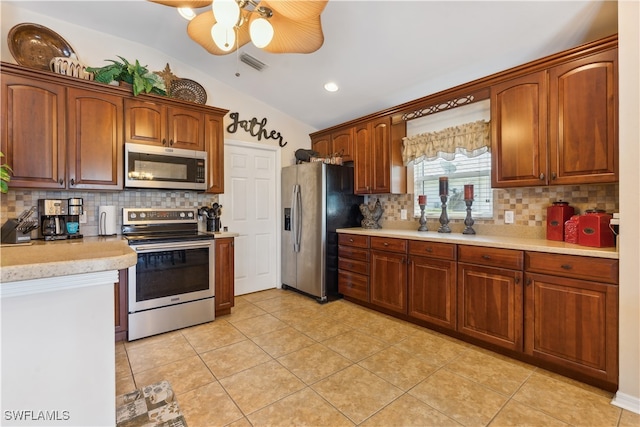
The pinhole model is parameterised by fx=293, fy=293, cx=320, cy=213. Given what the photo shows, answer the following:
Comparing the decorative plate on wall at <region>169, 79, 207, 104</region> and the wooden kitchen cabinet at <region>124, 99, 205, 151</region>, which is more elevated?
the decorative plate on wall at <region>169, 79, 207, 104</region>

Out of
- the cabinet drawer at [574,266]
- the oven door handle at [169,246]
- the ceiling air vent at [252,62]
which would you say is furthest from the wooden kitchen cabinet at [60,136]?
the cabinet drawer at [574,266]

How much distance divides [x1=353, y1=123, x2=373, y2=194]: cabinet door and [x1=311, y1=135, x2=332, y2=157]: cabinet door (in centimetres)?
53

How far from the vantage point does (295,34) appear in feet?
5.87

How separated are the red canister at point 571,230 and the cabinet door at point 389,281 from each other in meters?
1.28

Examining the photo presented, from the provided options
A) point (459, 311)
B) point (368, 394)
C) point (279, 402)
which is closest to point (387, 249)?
point (459, 311)

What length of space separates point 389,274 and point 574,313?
→ 1498mm

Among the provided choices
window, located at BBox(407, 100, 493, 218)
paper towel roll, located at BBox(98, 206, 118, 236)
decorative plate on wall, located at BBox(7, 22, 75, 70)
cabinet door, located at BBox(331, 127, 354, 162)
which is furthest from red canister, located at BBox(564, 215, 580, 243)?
decorative plate on wall, located at BBox(7, 22, 75, 70)

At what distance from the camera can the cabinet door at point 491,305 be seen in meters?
2.21

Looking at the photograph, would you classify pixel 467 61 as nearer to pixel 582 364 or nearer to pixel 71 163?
pixel 582 364

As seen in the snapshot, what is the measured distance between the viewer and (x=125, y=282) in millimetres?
2543

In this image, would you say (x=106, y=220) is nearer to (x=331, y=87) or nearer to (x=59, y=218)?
(x=59, y=218)

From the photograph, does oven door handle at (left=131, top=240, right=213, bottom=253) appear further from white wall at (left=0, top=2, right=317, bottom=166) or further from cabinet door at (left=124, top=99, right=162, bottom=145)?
white wall at (left=0, top=2, right=317, bottom=166)

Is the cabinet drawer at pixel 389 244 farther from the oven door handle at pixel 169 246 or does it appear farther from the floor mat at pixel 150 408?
the floor mat at pixel 150 408

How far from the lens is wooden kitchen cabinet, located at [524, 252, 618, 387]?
1.82 m
